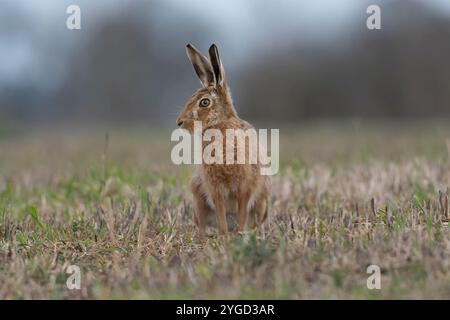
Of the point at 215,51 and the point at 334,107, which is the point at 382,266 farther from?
the point at 334,107

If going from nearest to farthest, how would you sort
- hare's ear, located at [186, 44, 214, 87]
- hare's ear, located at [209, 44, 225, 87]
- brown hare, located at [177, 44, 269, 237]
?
brown hare, located at [177, 44, 269, 237] < hare's ear, located at [209, 44, 225, 87] < hare's ear, located at [186, 44, 214, 87]

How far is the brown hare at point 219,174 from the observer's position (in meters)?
6.03

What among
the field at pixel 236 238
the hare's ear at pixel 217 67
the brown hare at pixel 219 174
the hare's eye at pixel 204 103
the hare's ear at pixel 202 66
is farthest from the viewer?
the hare's ear at pixel 202 66

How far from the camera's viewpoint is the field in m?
4.61

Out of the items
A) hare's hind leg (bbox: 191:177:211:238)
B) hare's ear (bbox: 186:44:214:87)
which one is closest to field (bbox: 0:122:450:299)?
hare's hind leg (bbox: 191:177:211:238)

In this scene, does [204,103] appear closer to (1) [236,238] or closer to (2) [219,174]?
(2) [219,174]

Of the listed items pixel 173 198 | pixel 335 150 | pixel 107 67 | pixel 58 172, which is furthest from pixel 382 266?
pixel 107 67

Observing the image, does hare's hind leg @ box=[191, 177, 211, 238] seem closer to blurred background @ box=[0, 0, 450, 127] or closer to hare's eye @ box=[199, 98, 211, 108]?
hare's eye @ box=[199, 98, 211, 108]

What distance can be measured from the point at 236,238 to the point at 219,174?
878 millimetres

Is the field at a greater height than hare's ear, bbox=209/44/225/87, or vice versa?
hare's ear, bbox=209/44/225/87

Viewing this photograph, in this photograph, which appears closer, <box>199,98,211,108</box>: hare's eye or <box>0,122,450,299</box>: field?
<box>0,122,450,299</box>: field

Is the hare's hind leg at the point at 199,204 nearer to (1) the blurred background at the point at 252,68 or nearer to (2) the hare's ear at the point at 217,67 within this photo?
(2) the hare's ear at the point at 217,67

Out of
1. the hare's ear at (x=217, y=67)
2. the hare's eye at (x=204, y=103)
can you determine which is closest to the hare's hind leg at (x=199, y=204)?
the hare's eye at (x=204, y=103)

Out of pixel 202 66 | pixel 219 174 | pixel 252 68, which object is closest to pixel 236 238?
pixel 219 174
